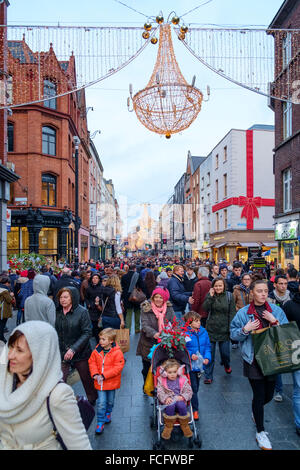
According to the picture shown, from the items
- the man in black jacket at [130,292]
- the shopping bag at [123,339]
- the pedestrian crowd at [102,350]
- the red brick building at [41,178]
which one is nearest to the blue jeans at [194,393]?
the pedestrian crowd at [102,350]

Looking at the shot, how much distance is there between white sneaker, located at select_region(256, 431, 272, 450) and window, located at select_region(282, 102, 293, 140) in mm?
17193

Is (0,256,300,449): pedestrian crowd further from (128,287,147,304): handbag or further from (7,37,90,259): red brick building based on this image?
(7,37,90,259): red brick building

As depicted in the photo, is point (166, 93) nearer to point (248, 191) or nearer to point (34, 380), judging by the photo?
point (34, 380)

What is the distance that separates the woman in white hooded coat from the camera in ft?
6.59

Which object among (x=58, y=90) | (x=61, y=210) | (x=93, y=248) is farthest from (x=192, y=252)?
(x=58, y=90)

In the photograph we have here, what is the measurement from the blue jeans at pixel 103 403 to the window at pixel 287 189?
16575 millimetres

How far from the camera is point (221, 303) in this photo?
237 inches

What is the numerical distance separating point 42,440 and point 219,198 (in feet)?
113

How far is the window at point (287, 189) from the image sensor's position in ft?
59.9

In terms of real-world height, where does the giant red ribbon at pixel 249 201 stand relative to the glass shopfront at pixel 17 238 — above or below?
above

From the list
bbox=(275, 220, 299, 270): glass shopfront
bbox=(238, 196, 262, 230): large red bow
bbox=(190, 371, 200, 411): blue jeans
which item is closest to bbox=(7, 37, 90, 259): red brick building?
bbox=(238, 196, 262, 230): large red bow

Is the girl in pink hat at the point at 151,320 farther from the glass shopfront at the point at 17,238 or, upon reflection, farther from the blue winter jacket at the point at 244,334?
the glass shopfront at the point at 17,238

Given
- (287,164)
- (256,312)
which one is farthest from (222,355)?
(287,164)

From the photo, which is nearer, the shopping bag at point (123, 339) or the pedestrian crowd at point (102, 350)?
the pedestrian crowd at point (102, 350)
